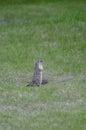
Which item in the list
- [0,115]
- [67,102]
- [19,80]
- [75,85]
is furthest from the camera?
[19,80]

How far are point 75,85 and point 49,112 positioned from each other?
4375 mm

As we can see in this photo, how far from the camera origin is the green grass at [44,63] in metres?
19.2

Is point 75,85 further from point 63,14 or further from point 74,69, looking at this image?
point 63,14

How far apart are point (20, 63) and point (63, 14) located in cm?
1352

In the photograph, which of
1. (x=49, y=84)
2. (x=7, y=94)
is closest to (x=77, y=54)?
(x=49, y=84)

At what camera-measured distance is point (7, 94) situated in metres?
22.5

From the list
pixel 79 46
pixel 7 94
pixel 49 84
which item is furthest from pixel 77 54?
pixel 7 94

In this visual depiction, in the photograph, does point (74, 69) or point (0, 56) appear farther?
point (0, 56)

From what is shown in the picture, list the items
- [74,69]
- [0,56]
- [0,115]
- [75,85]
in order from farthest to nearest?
[0,56]
[74,69]
[75,85]
[0,115]

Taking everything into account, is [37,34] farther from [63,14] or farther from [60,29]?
[63,14]

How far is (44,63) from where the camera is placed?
30.9 meters

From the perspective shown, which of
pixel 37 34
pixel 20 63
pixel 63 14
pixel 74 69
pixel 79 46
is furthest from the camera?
pixel 63 14

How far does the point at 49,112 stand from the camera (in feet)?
65.0

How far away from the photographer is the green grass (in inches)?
758
